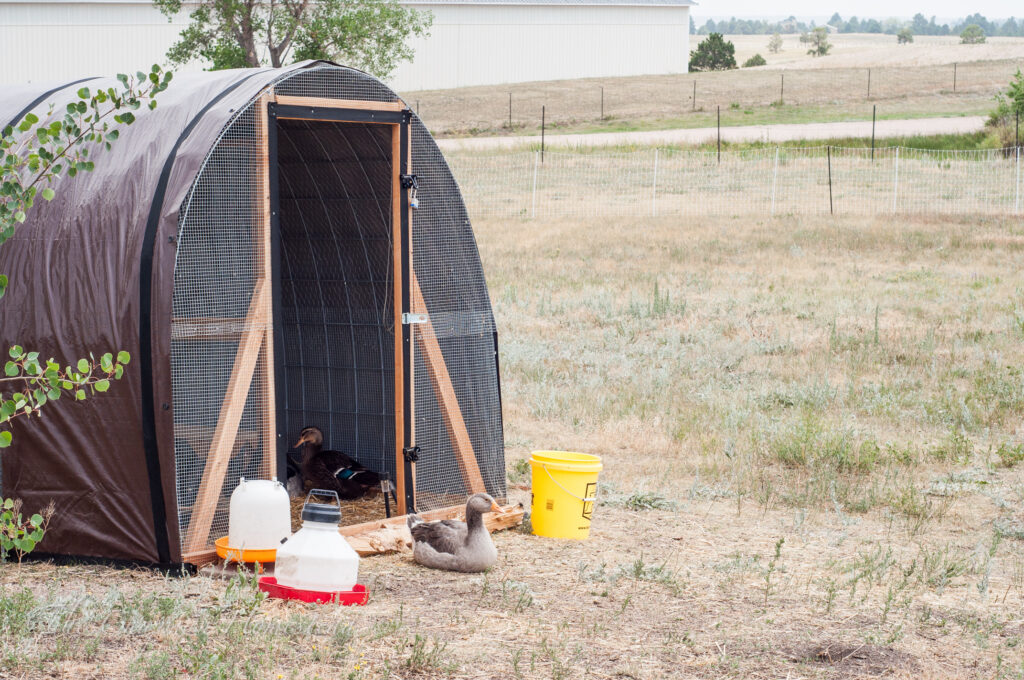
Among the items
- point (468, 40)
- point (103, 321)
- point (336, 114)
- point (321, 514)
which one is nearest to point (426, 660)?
point (321, 514)

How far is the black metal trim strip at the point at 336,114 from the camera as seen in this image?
245 inches

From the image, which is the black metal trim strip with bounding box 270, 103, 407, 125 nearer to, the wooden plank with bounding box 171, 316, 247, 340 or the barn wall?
the wooden plank with bounding box 171, 316, 247, 340

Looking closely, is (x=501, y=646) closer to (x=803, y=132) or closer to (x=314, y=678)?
(x=314, y=678)

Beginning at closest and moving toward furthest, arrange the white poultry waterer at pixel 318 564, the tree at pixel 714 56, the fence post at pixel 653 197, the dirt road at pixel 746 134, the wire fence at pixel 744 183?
the white poultry waterer at pixel 318 564 → the fence post at pixel 653 197 → the wire fence at pixel 744 183 → the dirt road at pixel 746 134 → the tree at pixel 714 56

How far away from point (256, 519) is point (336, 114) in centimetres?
227

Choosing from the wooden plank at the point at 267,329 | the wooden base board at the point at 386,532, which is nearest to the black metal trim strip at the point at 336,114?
the wooden plank at the point at 267,329

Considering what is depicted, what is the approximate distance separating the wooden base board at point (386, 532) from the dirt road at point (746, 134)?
30.1 m

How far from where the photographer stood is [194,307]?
586 centimetres

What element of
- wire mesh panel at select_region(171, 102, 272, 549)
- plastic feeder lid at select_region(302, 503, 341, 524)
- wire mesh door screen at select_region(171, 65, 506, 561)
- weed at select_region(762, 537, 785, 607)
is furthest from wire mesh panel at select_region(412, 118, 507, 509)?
weed at select_region(762, 537, 785, 607)

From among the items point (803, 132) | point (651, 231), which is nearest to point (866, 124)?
point (803, 132)

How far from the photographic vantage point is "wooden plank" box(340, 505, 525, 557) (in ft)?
20.7

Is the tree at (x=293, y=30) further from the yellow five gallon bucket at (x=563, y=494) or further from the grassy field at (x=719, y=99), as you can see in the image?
the yellow five gallon bucket at (x=563, y=494)

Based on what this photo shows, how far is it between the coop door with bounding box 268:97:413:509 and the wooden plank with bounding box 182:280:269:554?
0.93 meters

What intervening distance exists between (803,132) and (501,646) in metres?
38.6
